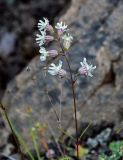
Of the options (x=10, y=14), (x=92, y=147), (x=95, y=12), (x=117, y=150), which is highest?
(x=10, y=14)

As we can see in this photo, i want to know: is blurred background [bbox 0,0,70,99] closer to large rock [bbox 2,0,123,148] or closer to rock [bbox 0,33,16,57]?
rock [bbox 0,33,16,57]

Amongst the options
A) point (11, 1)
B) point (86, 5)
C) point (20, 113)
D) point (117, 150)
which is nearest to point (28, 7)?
point (11, 1)

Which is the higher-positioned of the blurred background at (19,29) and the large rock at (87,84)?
the blurred background at (19,29)

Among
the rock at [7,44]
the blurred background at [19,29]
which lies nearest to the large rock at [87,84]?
the blurred background at [19,29]

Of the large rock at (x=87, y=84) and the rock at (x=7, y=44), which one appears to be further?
→ the rock at (x=7, y=44)

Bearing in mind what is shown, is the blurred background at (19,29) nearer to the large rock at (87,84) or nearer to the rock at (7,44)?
the rock at (7,44)

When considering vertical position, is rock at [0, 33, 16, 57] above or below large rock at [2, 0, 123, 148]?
above

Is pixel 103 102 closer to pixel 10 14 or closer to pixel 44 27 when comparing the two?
pixel 44 27

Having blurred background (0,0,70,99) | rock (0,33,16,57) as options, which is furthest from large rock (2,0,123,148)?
rock (0,33,16,57)

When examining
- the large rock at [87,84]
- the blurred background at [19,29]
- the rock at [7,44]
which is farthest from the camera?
the rock at [7,44]
